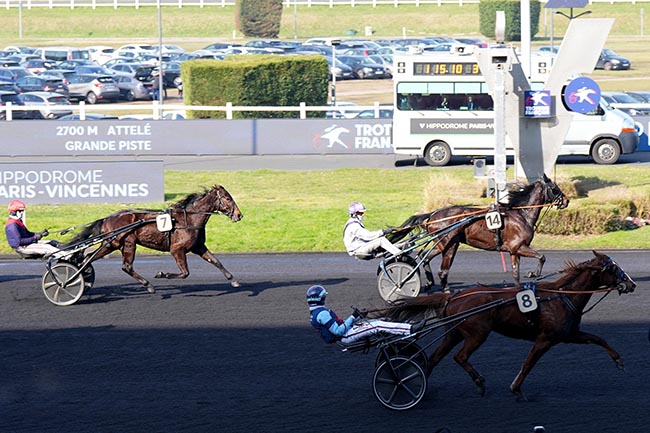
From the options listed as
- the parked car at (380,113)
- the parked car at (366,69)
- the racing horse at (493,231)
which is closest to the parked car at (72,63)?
the parked car at (366,69)

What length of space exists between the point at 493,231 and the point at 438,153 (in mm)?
15719

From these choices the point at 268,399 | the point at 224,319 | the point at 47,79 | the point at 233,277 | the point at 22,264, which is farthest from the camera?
the point at 47,79

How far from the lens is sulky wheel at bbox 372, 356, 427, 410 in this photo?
903 centimetres

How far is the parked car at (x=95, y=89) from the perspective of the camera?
1948 inches

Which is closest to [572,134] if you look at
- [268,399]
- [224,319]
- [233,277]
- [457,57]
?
[457,57]

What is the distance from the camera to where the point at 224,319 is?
12797 mm

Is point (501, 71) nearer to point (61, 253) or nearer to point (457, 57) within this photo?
point (61, 253)

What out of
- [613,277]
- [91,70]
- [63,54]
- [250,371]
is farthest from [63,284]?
[63,54]

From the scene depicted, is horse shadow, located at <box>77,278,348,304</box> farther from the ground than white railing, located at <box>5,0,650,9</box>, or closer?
closer

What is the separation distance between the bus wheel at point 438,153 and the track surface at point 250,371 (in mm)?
14066

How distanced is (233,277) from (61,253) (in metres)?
2.44

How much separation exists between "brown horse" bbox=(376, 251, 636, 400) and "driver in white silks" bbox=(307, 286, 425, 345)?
14.5 inches

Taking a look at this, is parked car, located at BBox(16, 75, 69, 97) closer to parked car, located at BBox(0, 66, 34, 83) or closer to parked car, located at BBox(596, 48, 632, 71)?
parked car, located at BBox(0, 66, 34, 83)

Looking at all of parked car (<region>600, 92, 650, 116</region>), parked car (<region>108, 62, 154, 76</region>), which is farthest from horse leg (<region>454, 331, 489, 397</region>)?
parked car (<region>108, 62, 154, 76</region>)
